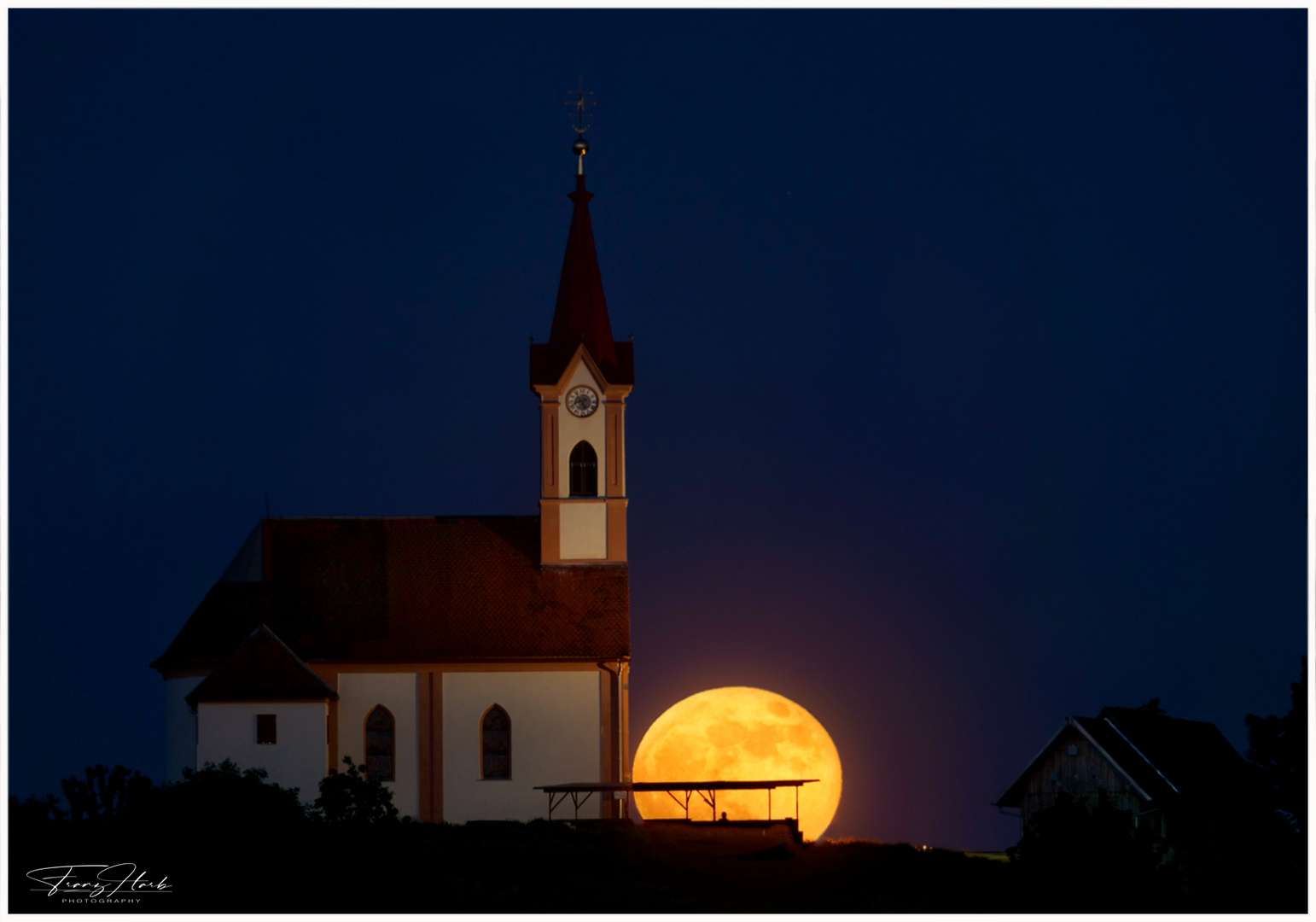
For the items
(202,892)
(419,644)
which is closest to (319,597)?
(419,644)

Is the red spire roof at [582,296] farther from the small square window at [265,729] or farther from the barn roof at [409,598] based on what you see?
the small square window at [265,729]

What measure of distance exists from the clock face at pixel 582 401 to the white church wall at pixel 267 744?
1174 centimetres

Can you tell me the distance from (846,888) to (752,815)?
10.2 metres

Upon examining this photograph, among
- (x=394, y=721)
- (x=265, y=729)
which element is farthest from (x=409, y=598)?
(x=265, y=729)

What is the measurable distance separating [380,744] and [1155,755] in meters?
20.7

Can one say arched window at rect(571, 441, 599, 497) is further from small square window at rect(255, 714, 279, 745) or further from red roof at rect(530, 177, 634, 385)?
small square window at rect(255, 714, 279, 745)

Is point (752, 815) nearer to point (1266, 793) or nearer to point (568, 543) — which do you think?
point (568, 543)

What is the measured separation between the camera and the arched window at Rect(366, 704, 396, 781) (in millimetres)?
48031

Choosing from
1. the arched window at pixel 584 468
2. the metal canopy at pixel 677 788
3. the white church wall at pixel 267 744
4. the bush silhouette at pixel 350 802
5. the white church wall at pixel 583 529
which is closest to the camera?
the bush silhouette at pixel 350 802

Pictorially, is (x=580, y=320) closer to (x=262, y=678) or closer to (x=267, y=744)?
(x=262, y=678)

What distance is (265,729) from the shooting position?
150ft
